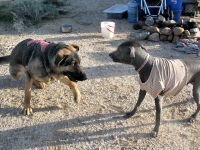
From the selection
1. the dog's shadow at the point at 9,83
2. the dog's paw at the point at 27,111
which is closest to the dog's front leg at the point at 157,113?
the dog's paw at the point at 27,111

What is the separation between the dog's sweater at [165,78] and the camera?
3.66 meters

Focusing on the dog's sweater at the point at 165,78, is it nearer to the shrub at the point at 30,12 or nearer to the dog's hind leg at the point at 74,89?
the dog's hind leg at the point at 74,89

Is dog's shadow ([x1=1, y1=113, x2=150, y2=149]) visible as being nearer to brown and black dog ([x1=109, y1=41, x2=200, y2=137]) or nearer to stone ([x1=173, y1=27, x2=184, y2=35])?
brown and black dog ([x1=109, y1=41, x2=200, y2=137])

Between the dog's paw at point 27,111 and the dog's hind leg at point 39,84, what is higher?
the dog's hind leg at point 39,84

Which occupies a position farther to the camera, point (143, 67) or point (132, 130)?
point (132, 130)

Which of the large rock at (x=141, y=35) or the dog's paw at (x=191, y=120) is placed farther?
the large rock at (x=141, y=35)

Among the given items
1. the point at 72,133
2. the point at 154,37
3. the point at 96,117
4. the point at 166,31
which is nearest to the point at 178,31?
the point at 166,31

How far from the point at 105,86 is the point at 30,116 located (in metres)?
1.62

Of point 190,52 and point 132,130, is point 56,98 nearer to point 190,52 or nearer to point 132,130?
point 132,130

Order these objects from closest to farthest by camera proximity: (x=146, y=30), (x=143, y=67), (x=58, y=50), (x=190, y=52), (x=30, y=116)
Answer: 1. (x=143, y=67)
2. (x=58, y=50)
3. (x=30, y=116)
4. (x=190, y=52)
5. (x=146, y=30)

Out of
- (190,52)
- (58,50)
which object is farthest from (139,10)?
(58,50)

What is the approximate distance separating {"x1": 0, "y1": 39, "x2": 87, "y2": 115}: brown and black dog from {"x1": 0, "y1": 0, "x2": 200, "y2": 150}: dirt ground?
31 cm

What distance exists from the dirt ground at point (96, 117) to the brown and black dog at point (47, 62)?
31 centimetres

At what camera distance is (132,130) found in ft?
13.5
